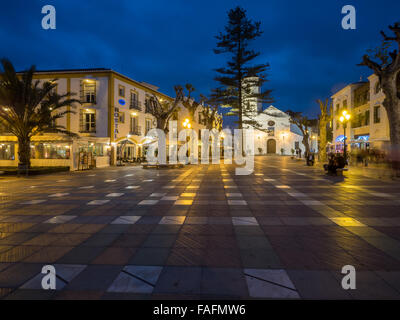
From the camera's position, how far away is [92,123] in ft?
88.7

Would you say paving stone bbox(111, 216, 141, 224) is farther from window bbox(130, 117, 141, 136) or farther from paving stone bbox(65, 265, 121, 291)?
window bbox(130, 117, 141, 136)

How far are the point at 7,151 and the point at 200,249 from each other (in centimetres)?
2796

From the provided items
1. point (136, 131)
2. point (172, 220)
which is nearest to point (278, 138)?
point (136, 131)

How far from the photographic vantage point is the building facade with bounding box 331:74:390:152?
27.3 meters

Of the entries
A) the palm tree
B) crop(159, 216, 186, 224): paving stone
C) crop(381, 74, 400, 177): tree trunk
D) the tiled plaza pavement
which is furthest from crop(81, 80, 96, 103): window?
crop(381, 74, 400, 177): tree trunk

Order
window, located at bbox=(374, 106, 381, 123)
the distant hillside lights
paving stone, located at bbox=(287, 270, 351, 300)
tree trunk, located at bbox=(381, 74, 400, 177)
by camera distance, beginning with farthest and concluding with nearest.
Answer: the distant hillside lights
window, located at bbox=(374, 106, 381, 123)
tree trunk, located at bbox=(381, 74, 400, 177)
paving stone, located at bbox=(287, 270, 351, 300)

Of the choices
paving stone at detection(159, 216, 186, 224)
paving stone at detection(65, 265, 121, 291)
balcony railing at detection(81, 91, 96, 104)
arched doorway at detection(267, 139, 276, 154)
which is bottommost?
paving stone at detection(65, 265, 121, 291)

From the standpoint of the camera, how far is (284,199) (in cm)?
790

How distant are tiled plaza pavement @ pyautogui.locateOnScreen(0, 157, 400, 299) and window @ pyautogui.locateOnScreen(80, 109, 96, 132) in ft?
69.5

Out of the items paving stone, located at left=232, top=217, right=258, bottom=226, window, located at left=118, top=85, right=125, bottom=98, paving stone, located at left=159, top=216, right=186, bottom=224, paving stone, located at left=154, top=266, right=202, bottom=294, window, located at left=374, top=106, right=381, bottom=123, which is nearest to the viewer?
paving stone, located at left=154, top=266, right=202, bottom=294

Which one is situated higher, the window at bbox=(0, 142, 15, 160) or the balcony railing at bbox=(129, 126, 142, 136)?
the balcony railing at bbox=(129, 126, 142, 136)

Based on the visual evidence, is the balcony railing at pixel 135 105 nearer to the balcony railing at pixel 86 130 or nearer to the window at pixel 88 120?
the window at pixel 88 120

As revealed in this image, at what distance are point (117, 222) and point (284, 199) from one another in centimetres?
523
